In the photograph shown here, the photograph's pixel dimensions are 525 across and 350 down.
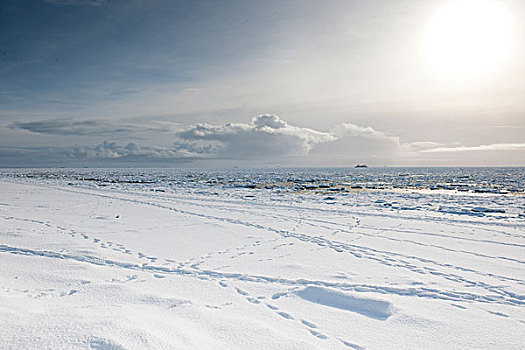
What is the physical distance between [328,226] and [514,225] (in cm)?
722

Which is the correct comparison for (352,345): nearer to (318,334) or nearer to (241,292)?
(318,334)

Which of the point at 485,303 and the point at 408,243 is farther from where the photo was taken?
the point at 408,243

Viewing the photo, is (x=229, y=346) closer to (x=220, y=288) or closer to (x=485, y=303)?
(x=220, y=288)

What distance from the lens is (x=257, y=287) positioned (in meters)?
5.68

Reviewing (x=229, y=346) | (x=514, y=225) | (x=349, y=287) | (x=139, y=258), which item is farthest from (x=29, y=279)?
(x=514, y=225)

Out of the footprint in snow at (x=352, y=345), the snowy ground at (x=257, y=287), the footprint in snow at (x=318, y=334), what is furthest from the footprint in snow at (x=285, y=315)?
the footprint in snow at (x=352, y=345)

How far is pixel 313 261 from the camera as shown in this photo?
759cm

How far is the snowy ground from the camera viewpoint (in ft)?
12.2

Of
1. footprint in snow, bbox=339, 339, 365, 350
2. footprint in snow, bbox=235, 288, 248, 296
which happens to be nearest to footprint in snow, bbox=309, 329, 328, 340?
footprint in snow, bbox=339, 339, 365, 350

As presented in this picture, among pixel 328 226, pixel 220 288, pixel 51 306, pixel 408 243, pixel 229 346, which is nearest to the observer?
pixel 229 346

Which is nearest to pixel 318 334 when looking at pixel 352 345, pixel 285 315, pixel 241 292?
pixel 352 345

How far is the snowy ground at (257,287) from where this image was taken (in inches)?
147

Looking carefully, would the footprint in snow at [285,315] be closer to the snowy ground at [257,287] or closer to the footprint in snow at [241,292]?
the snowy ground at [257,287]

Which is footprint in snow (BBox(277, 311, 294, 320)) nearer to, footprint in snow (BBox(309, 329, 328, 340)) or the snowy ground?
the snowy ground
